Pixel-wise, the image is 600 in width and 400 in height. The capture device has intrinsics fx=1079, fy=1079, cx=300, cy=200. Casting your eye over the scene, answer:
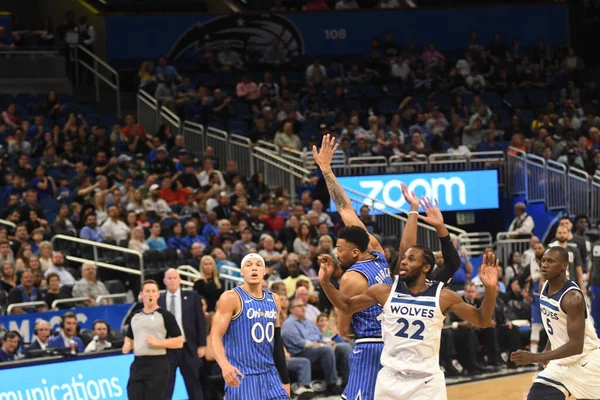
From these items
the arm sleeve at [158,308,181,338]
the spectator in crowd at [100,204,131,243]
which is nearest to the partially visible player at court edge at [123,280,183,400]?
the arm sleeve at [158,308,181,338]

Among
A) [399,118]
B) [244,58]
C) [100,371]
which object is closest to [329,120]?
[399,118]

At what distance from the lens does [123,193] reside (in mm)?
17344

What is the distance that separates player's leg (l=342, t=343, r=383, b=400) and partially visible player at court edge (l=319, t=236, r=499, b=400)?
1.64 feet

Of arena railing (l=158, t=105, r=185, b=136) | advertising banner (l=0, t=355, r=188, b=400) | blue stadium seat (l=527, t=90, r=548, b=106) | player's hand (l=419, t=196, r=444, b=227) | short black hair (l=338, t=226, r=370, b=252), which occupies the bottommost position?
advertising banner (l=0, t=355, r=188, b=400)

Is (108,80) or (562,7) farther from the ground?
(562,7)

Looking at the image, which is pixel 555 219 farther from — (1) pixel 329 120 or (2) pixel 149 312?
(2) pixel 149 312

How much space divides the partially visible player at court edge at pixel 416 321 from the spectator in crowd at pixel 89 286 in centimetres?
761

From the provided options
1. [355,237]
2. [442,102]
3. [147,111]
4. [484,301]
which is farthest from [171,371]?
[442,102]

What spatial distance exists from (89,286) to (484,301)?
27.2ft

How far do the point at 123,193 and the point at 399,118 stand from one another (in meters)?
7.04

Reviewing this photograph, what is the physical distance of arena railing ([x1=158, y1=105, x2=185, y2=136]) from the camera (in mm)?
21538

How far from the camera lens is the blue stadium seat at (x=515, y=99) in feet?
79.8

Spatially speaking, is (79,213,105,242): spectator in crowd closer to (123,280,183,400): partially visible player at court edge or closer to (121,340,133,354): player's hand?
(123,280,183,400): partially visible player at court edge

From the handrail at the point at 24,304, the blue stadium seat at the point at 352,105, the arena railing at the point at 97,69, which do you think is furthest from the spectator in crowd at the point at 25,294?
the blue stadium seat at the point at 352,105
